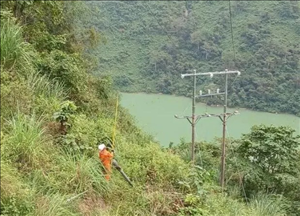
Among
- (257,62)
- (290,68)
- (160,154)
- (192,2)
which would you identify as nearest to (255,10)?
(192,2)

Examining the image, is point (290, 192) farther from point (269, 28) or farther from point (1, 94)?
point (269, 28)

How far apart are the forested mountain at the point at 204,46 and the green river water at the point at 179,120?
0.46 meters

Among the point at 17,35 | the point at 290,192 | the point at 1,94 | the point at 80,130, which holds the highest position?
the point at 17,35

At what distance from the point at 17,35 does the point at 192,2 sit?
26.2 m

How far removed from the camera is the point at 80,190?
271 cm

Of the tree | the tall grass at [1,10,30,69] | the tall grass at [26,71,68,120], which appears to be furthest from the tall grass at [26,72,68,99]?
the tree

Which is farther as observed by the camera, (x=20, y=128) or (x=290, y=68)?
(x=290, y=68)

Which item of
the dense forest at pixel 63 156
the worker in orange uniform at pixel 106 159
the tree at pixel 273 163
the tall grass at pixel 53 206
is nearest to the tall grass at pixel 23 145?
the dense forest at pixel 63 156

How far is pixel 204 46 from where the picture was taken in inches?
971

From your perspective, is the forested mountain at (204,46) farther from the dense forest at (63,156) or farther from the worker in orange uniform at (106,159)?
the worker in orange uniform at (106,159)

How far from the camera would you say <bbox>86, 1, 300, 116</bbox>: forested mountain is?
58.0 ft

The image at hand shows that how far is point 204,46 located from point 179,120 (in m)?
6.12

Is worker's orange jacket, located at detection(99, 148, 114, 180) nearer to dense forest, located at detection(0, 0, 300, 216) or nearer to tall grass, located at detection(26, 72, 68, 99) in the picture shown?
dense forest, located at detection(0, 0, 300, 216)

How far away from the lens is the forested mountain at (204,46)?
17.7m
